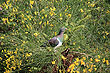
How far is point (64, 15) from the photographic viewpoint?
2896 millimetres

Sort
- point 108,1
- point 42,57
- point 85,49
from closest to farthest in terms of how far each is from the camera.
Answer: point 42,57
point 85,49
point 108,1

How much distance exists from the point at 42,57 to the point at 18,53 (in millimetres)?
449

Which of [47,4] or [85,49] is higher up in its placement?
[47,4]

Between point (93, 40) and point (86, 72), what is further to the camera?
point (93, 40)

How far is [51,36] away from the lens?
8.42 ft

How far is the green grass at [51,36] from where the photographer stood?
2.17 m

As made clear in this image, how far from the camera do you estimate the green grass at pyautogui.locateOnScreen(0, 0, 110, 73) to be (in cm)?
217

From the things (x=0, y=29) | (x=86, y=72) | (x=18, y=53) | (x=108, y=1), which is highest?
Answer: (x=108, y=1)

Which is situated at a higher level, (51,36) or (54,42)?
(51,36)

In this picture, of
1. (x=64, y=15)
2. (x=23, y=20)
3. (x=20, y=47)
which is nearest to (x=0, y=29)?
(x=23, y=20)

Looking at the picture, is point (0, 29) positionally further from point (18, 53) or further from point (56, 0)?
point (56, 0)

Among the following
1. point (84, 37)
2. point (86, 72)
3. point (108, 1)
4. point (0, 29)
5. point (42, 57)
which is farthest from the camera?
point (108, 1)

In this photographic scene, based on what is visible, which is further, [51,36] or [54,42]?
[51,36]

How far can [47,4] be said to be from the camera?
9.75 feet
